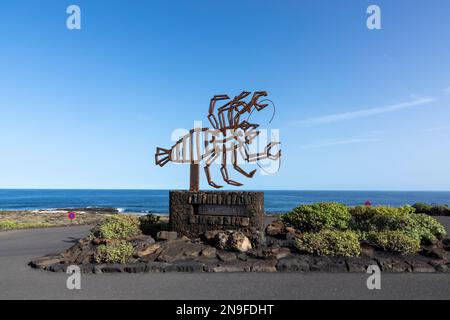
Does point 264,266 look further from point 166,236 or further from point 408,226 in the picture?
point 408,226

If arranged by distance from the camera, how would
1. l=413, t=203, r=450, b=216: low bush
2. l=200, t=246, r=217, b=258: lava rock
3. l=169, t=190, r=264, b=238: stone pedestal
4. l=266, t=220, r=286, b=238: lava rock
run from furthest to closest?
l=413, t=203, r=450, b=216: low bush
l=266, t=220, r=286, b=238: lava rock
l=169, t=190, r=264, b=238: stone pedestal
l=200, t=246, r=217, b=258: lava rock

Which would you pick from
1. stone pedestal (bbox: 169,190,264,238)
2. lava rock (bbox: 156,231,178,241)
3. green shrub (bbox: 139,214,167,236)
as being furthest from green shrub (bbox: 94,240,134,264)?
green shrub (bbox: 139,214,167,236)

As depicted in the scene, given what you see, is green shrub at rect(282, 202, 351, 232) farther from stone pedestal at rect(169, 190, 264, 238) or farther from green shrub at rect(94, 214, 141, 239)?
green shrub at rect(94, 214, 141, 239)

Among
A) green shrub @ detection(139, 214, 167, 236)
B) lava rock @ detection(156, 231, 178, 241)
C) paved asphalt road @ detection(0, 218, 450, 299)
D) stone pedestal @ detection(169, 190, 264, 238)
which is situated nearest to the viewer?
paved asphalt road @ detection(0, 218, 450, 299)

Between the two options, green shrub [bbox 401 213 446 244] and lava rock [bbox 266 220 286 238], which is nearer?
Answer: green shrub [bbox 401 213 446 244]

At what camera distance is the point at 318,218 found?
12.6 meters

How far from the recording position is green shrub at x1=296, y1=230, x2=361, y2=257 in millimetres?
9023

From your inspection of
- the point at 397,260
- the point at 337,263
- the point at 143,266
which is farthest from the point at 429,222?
the point at 143,266

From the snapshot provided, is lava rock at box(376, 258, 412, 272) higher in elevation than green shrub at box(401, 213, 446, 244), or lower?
lower

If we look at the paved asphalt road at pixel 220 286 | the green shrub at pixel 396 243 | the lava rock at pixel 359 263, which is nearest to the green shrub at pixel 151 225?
the paved asphalt road at pixel 220 286

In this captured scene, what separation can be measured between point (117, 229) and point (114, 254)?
9.50 ft

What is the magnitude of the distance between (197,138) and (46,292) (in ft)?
22.9

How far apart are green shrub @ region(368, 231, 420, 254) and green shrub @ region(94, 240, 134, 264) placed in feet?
25.2

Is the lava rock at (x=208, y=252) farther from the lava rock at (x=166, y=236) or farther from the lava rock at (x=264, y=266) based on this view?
the lava rock at (x=166, y=236)
